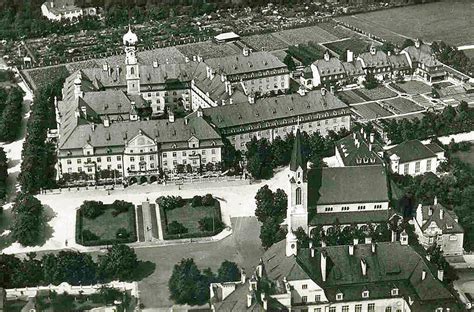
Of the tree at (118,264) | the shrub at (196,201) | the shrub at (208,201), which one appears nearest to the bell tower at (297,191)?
the shrub at (208,201)

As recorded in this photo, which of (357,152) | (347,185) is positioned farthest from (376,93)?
(347,185)

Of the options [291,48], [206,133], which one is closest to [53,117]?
[206,133]

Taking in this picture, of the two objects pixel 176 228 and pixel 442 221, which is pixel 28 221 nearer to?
pixel 176 228

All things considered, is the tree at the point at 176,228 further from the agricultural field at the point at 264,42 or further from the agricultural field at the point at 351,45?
the agricultural field at the point at 264,42

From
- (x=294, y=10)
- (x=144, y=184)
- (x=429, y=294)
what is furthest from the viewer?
(x=294, y=10)

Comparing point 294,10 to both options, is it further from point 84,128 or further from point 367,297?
point 367,297
